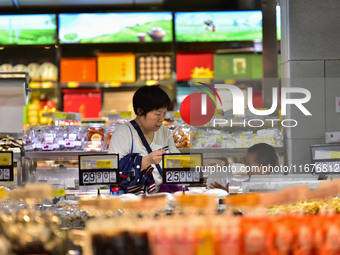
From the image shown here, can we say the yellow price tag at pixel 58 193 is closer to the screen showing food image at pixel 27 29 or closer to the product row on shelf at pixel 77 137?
the product row on shelf at pixel 77 137

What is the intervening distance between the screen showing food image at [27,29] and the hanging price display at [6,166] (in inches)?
160

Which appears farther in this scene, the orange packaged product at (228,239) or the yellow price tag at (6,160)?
the yellow price tag at (6,160)

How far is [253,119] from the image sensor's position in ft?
9.03

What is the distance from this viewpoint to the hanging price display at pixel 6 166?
10.1 feet

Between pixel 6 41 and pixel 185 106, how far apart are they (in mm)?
4665

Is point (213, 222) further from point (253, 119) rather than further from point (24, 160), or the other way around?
point (24, 160)

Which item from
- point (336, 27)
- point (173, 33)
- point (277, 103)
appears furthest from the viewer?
point (173, 33)

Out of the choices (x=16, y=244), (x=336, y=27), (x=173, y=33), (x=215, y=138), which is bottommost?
(x=16, y=244)

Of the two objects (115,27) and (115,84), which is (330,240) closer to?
(115,84)

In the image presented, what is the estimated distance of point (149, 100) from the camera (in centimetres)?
342

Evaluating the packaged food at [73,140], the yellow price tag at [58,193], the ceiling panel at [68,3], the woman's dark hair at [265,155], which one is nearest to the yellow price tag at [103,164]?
the yellow price tag at [58,193]

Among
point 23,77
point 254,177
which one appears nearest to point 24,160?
point 23,77

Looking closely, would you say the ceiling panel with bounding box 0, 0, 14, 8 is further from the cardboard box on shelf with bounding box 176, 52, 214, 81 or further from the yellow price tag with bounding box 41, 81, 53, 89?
the cardboard box on shelf with bounding box 176, 52, 214, 81

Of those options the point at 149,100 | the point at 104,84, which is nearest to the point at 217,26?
the point at 104,84
